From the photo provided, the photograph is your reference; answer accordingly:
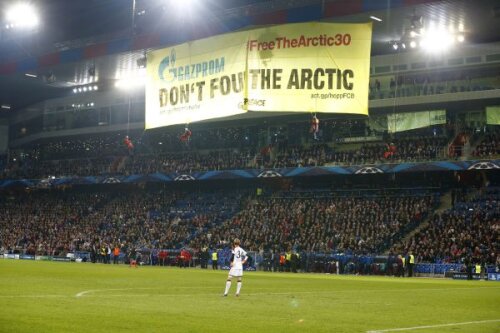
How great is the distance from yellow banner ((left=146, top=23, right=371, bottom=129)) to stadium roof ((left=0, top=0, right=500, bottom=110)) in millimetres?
21173

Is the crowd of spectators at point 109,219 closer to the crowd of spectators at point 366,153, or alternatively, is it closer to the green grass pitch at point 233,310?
the crowd of spectators at point 366,153

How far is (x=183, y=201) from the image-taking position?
2657 inches

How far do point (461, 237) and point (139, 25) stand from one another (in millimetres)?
25664

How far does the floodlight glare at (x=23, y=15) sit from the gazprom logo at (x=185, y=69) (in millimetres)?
37974

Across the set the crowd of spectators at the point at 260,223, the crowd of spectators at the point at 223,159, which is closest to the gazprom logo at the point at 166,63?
the crowd of spectators at the point at 260,223

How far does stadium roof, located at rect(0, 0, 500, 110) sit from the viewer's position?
4259 cm

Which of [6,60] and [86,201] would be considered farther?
[86,201]

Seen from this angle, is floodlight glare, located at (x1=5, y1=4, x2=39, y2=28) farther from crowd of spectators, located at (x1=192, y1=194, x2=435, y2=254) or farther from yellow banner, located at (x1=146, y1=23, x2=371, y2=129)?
yellow banner, located at (x1=146, y1=23, x2=371, y2=129)

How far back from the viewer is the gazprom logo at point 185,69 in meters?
16.1

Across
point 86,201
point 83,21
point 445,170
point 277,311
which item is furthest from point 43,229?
point 277,311

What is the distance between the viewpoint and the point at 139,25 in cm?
5034

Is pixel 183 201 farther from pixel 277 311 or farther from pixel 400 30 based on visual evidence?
pixel 277 311

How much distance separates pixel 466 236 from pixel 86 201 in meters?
43.7

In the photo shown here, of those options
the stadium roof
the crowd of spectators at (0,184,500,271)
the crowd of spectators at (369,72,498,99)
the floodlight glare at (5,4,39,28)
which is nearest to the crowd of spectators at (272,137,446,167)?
the crowd of spectators at (0,184,500,271)
